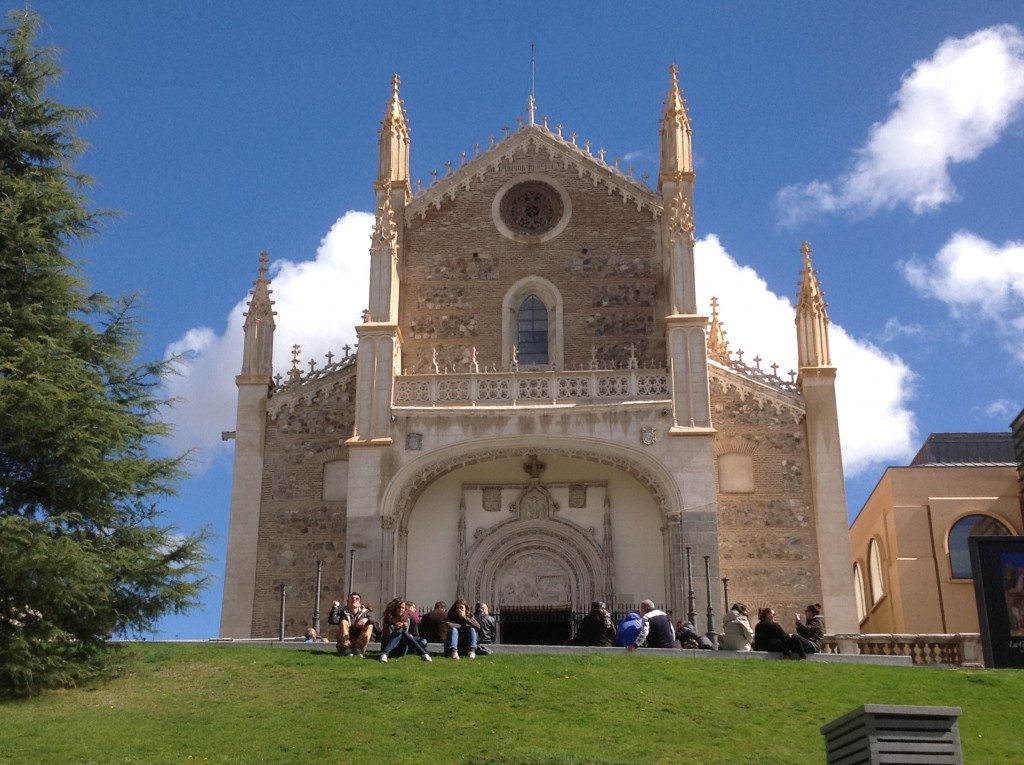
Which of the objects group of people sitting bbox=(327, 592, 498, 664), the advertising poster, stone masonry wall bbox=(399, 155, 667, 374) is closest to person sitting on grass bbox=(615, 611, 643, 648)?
group of people sitting bbox=(327, 592, 498, 664)

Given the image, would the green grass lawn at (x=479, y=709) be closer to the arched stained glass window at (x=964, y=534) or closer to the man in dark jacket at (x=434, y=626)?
the man in dark jacket at (x=434, y=626)

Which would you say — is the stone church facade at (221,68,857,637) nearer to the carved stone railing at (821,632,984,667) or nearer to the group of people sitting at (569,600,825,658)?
the carved stone railing at (821,632,984,667)

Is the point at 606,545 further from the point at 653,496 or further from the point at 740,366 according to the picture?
the point at 740,366

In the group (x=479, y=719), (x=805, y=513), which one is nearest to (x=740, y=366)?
(x=805, y=513)

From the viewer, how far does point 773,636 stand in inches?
972

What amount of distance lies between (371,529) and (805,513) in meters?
10.5

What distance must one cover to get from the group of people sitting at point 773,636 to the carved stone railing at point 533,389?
9.35m

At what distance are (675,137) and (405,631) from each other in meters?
18.4

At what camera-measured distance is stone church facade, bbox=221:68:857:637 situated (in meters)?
33.3

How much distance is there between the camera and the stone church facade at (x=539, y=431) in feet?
109

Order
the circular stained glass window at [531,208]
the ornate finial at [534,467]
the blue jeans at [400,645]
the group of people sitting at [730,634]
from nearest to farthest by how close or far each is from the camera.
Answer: the blue jeans at [400,645]
the group of people sitting at [730,634]
the ornate finial at [534,467]
the circular stained glass window at [531,208]

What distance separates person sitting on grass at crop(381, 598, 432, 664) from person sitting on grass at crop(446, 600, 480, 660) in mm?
501

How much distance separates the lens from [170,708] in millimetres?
20719

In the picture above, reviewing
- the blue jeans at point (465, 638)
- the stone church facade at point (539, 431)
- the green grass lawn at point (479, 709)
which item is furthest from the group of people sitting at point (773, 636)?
the stone church facade at point (539, 431)
